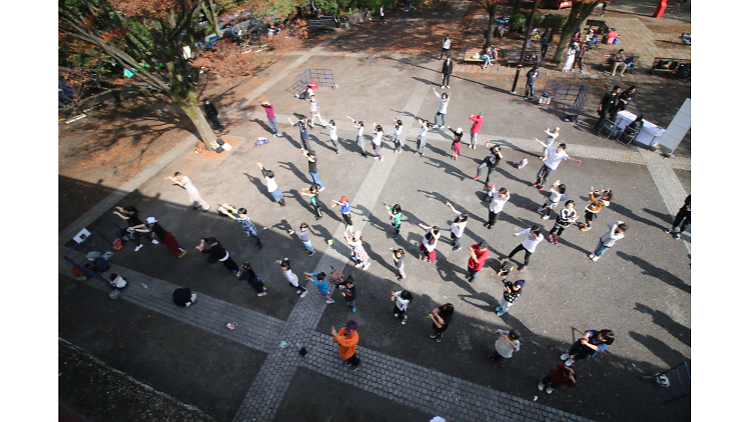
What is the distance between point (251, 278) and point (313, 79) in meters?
17.2

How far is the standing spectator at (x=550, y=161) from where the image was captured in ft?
33.8

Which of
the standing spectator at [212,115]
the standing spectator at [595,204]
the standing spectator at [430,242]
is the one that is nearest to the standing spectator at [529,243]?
the standing spectator at [430,242]

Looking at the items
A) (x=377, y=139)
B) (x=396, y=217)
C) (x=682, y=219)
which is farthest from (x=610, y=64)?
(x=396, y=217)

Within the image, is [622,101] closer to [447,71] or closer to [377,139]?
[447,71]

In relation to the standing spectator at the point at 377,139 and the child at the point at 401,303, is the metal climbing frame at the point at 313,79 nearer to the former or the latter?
the standing spectator at the point at 377,139

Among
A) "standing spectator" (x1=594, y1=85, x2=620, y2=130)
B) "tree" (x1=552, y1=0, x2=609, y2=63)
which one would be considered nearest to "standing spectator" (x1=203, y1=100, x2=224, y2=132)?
"standing spectator" (x1=594, y1=85, x2=620, y2=130)

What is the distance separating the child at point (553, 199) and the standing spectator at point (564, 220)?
0.68 meters

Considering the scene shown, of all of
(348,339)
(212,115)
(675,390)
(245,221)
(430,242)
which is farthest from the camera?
(212,115)

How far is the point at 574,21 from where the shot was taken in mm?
18547

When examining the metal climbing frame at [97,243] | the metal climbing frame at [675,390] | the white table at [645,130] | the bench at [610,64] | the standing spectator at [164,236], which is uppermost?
the bench at [610,64]

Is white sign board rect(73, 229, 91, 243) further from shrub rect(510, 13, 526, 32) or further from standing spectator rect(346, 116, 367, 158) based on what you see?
shrub rect(510, 13, 526, 32)

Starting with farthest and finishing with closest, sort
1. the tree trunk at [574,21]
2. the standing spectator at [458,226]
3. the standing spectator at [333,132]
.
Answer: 1. the tree trunk at [574,21]
2. the standing spectator at [333,132]
3. the standing spectator at [458,226]

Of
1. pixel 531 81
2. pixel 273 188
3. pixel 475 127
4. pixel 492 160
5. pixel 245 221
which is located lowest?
pixel 245 221

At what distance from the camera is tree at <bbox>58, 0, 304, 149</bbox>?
9539mm
